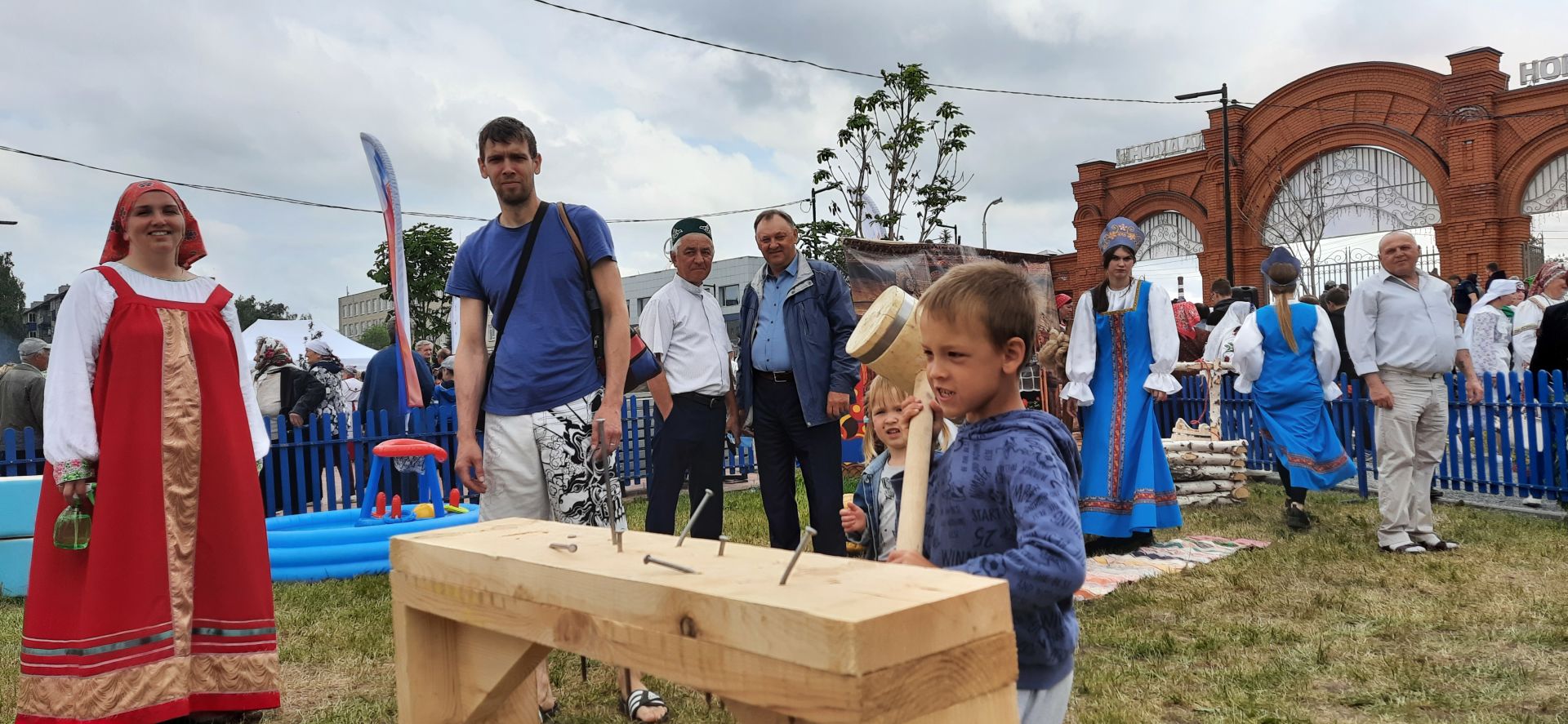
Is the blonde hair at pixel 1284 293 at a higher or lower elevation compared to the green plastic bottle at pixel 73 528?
higher

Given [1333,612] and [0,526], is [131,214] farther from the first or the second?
[1333,612]

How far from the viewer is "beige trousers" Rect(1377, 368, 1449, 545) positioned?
21.1ft

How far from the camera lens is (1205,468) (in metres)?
8.99

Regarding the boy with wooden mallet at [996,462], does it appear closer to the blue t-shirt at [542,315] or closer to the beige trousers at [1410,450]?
the blue t-shirt at [542,315]

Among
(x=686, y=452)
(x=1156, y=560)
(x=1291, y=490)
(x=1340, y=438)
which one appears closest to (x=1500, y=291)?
(x=1340, y=438)

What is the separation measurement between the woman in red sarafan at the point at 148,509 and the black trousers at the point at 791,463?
2.35 m

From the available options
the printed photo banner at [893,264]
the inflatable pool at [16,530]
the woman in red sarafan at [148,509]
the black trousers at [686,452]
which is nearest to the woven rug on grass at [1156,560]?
the black trousers at [686,452]

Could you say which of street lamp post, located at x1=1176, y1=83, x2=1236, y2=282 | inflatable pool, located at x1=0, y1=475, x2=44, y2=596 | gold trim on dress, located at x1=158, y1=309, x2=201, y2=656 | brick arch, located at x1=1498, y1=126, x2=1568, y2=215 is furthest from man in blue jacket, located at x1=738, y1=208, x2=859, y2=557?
brick arch, located at x1=1498, y1=126, x2=1568, y2=215

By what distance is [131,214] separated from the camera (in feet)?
12.0

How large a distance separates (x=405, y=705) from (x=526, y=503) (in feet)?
3.86

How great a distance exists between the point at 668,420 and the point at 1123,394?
2892 millimetres

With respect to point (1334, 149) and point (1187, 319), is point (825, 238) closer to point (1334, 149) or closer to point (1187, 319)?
point (1187, 319)

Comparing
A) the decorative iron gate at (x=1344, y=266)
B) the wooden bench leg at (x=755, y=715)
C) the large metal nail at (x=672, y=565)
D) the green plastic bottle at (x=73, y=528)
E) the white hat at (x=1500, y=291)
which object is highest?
the decorative iron gate at (x=1344, y=266)

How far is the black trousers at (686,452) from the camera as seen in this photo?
522cm
